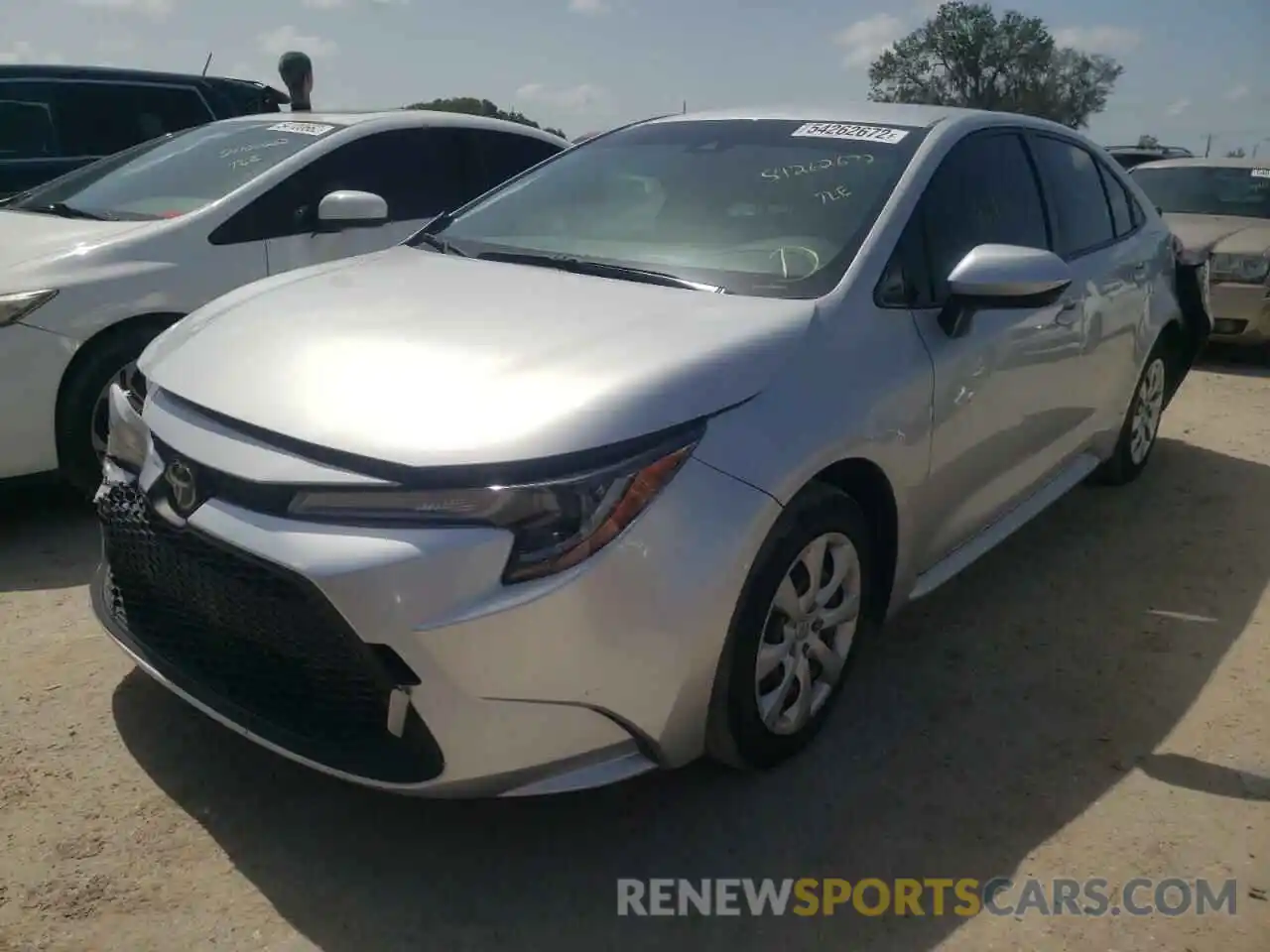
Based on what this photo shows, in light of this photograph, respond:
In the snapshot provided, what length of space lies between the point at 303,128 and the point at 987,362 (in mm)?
3328

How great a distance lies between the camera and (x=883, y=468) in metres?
2.79

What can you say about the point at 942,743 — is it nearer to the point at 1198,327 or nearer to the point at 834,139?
the point at 834,139

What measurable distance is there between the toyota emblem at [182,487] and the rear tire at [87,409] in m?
1.79

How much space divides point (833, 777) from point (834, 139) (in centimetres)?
188

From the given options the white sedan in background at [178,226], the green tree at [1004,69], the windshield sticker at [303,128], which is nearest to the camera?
the white sedan in background at [178,226]

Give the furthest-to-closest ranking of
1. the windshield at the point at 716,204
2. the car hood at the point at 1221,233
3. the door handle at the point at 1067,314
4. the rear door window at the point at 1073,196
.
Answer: the car hood at the point at 1221,233 < the rear door window at the point at 1073,196 < the door handle at the point at 1067,314 < the windshield at the point at 716,204

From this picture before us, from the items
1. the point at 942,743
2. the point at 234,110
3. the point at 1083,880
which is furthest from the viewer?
the point at 234,110

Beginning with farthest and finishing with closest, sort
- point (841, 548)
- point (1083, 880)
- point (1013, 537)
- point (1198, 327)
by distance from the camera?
1. point (1198, 327)
2. point (1013, 537)
3. point (841, 548)
4. point (1083, 880)

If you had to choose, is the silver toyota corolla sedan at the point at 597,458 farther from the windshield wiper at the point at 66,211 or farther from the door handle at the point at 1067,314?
the windshield wiper at the point at 66,211

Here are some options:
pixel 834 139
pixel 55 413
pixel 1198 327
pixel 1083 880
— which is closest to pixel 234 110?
pixel 55 413

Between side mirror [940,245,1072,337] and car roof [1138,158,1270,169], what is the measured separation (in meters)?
7.76

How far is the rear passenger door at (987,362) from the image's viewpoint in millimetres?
3080

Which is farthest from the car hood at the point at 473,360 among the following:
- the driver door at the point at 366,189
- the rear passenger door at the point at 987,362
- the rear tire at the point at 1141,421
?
the rear tire at the point at 1141,421

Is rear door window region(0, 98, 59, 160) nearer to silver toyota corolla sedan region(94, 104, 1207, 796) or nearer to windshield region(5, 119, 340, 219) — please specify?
windshield region(5, 119, 340, 219)
